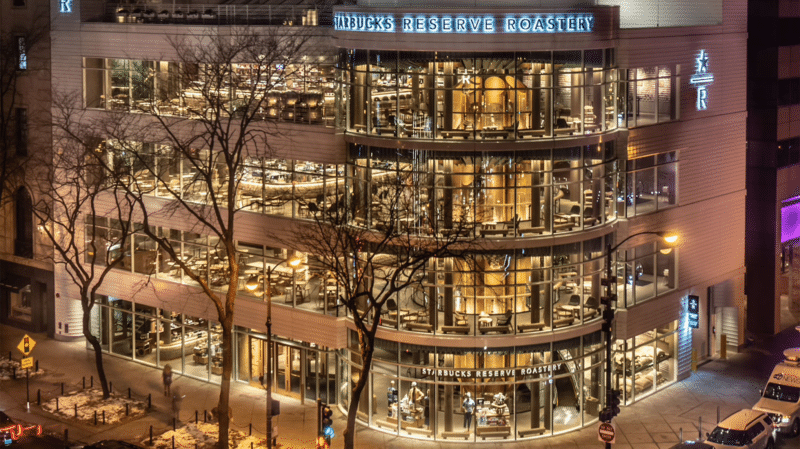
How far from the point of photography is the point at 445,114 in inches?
1868

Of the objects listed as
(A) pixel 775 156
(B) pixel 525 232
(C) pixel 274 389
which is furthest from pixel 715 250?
(C) pixel 274 389

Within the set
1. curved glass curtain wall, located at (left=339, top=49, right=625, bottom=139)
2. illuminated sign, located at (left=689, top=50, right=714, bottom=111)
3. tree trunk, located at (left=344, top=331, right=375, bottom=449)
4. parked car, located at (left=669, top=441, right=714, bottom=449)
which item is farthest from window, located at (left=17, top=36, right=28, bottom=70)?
parked car, located at (left=669, top=441, right=714, bottom=449)

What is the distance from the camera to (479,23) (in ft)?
152

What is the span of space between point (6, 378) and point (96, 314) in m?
6.27

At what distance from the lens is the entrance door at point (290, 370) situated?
5459cm

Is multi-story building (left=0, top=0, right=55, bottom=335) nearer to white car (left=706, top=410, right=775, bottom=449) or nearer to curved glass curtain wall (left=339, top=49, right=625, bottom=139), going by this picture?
curved glass curtain wall (left=339, top=49, right=625, bottom=139)

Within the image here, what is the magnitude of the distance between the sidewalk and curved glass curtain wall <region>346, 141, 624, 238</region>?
875cm

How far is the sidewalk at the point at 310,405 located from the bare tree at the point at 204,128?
3504 mm

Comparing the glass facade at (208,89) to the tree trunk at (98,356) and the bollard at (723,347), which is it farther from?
the bollard at (723,347)

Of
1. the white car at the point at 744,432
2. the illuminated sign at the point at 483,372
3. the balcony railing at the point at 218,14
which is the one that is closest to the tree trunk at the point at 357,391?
the illuminated sign at the point at 483,372

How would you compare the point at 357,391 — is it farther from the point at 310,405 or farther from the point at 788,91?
the point at 788,91

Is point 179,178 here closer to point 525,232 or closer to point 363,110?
point 363,110

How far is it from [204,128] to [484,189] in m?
15.3

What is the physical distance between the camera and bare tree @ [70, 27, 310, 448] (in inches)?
2041
